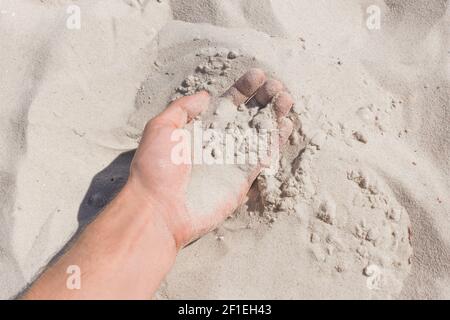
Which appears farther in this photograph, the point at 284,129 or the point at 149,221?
the point at 284,129

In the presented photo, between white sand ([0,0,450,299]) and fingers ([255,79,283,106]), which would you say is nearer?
white sand ([0,0,450,299])

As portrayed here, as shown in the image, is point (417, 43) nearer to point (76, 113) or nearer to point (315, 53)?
point (315, 53)

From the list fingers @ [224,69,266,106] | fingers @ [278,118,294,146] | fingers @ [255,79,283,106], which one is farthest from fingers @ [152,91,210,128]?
fingers @ [278,118,294,146]

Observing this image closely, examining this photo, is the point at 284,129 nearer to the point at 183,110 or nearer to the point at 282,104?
the point at 282,104

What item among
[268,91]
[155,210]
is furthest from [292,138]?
[155,210]

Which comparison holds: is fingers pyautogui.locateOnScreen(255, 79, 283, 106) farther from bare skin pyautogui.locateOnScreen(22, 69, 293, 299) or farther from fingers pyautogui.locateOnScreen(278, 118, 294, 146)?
fingers pyautogui.locateOnScreen(278, 118, 294, 146)

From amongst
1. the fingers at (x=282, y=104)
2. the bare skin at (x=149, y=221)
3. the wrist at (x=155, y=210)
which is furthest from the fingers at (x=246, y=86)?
the wrist at (x=155, y=210)
